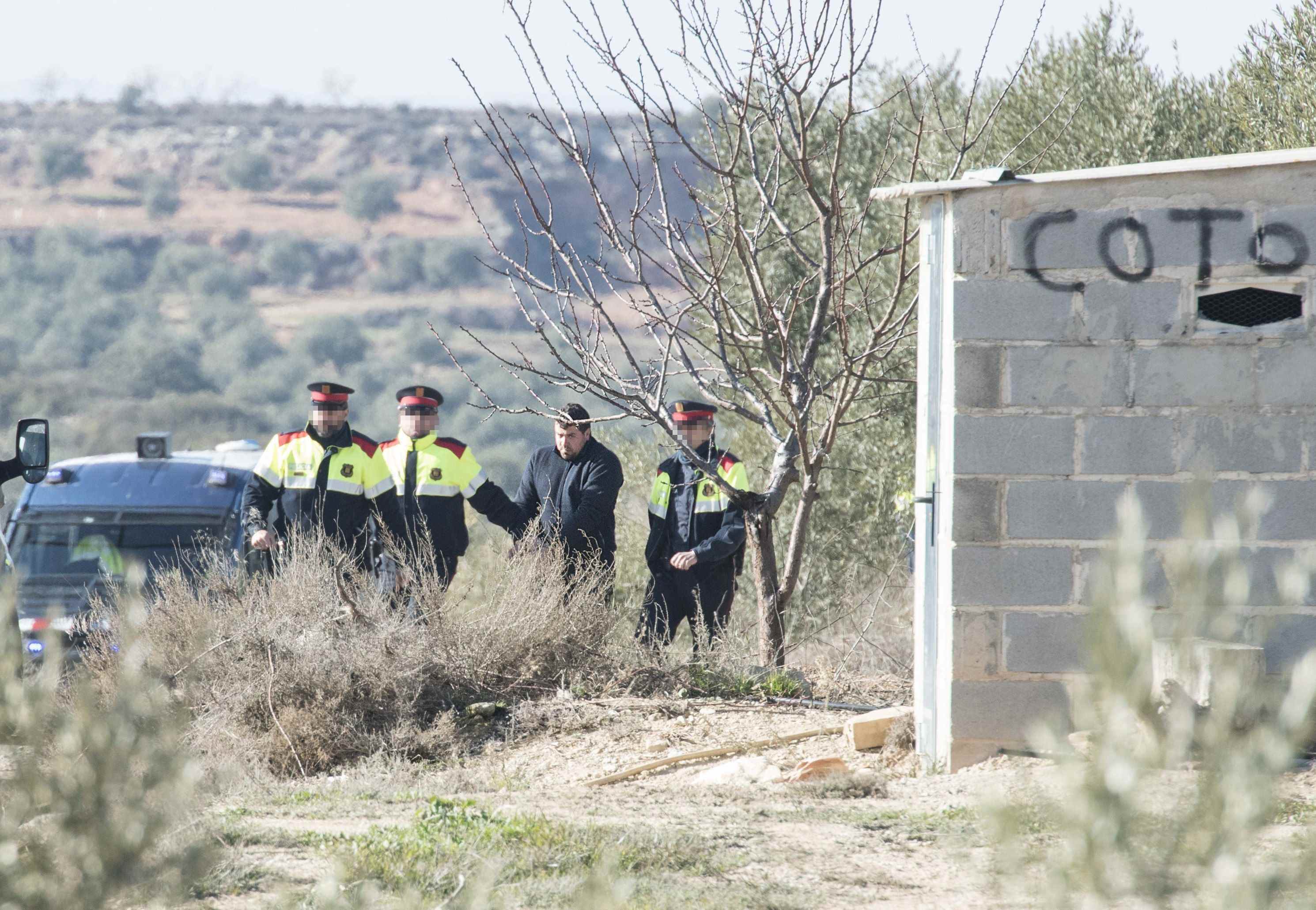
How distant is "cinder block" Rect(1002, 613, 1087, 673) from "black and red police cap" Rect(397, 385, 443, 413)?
4.06m

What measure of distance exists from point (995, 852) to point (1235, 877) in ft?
1.97

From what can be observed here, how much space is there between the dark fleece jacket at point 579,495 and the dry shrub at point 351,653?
0.56 metres

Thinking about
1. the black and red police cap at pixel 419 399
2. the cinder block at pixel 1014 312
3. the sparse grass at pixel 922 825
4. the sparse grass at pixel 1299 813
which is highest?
the cinder block at pixel 1014 312

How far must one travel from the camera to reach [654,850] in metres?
4.28

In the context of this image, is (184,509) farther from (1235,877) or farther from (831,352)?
(1235,877)

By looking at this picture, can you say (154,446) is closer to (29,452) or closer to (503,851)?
(29,452)

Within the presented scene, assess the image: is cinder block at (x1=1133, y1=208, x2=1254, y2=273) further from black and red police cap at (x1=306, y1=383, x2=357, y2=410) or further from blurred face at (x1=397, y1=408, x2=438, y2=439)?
black and red police cap at (x1=306, y1=383, x2=357, y2=410)

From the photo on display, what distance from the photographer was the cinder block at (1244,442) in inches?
210

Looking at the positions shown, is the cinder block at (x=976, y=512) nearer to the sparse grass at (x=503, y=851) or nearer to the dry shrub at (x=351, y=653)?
the sparse grass at (x=503, y=851)

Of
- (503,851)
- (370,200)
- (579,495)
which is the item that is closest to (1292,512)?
(503,851)

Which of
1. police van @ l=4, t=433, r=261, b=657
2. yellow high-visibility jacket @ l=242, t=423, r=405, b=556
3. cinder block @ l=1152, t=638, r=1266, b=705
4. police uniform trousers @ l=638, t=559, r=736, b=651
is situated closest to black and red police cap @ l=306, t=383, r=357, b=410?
yellow high-visibility jacket @ l=242, t=423, r=405, b=556

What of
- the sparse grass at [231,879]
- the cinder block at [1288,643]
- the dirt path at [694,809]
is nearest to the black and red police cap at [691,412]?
the dirt path at [694,809]

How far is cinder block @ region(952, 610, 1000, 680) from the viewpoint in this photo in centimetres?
554

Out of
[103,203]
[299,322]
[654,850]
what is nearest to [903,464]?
[654,850]
